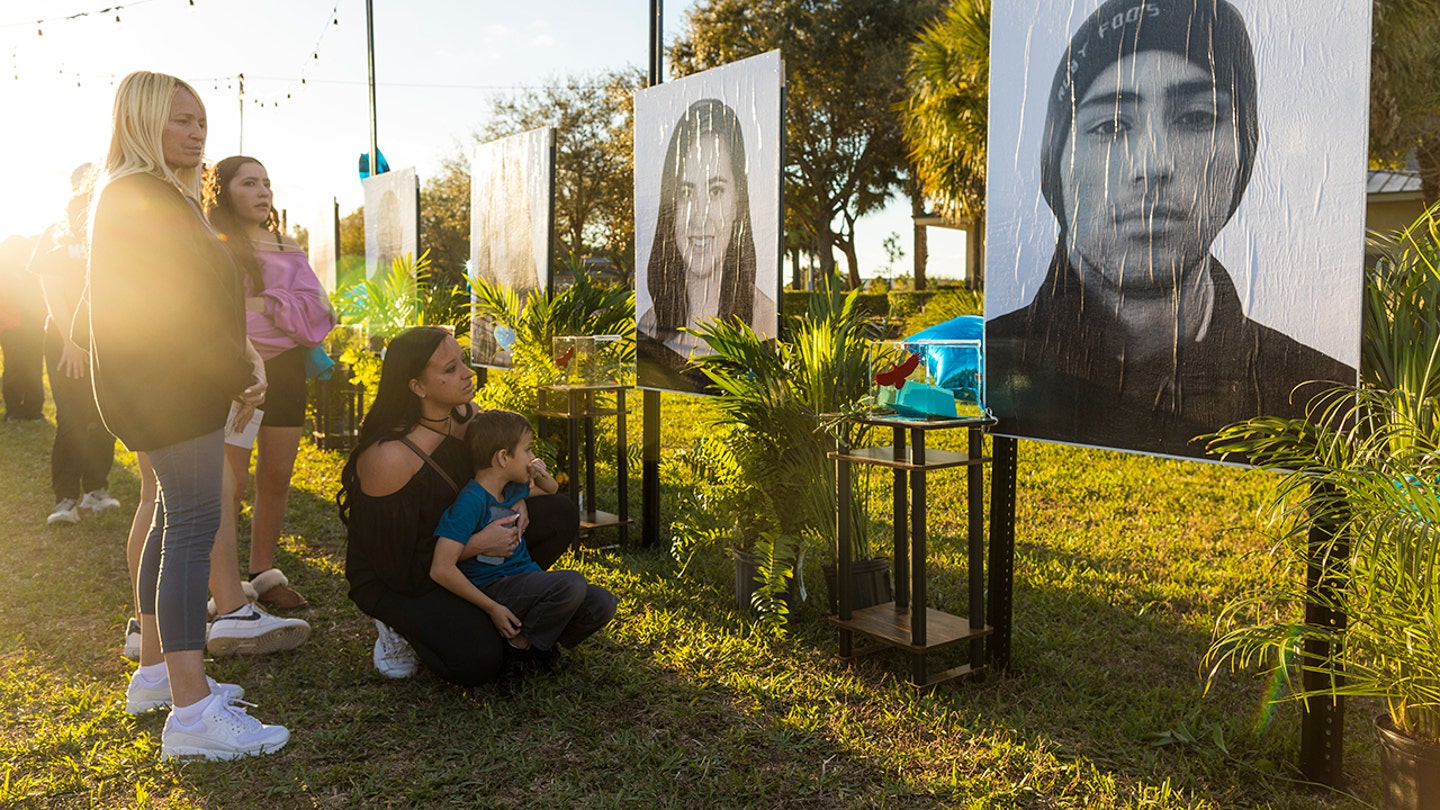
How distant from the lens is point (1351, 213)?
2461 millimetres

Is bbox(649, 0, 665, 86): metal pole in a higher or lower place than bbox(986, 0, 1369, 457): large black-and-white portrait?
higher

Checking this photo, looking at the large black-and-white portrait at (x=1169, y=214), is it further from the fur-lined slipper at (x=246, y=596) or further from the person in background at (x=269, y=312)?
the fur-lined slipper at (x=246, y=596)

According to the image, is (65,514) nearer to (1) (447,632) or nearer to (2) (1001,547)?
(1) (447,632)

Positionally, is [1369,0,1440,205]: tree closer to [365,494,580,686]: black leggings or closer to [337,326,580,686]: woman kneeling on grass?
[337,326,580,686]: woman kneeling on grass

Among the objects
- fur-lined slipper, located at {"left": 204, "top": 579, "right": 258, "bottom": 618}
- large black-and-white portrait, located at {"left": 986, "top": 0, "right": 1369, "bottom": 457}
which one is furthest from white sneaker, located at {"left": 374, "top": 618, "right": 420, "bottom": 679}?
large black-and-white portrait, located at {"left": 986, "top": 0, "right": 1369, "bottom": 457}

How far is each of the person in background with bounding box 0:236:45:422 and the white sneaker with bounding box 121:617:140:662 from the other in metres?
5.73

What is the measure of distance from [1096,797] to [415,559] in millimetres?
2183

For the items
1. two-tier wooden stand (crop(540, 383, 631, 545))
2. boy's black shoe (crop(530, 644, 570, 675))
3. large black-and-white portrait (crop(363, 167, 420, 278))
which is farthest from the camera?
large black-and-white portrait (crop(363, 167, 420, 278))

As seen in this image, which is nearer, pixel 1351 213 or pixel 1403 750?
pixel 1403 750

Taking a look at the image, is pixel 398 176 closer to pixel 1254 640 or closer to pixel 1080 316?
pixel 1080 316

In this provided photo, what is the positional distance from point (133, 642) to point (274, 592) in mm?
673

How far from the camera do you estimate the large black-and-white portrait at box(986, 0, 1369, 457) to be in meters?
2.53

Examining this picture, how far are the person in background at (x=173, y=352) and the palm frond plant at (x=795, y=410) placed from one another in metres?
1.84

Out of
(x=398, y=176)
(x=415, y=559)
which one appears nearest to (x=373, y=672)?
(x=415, y=559)
